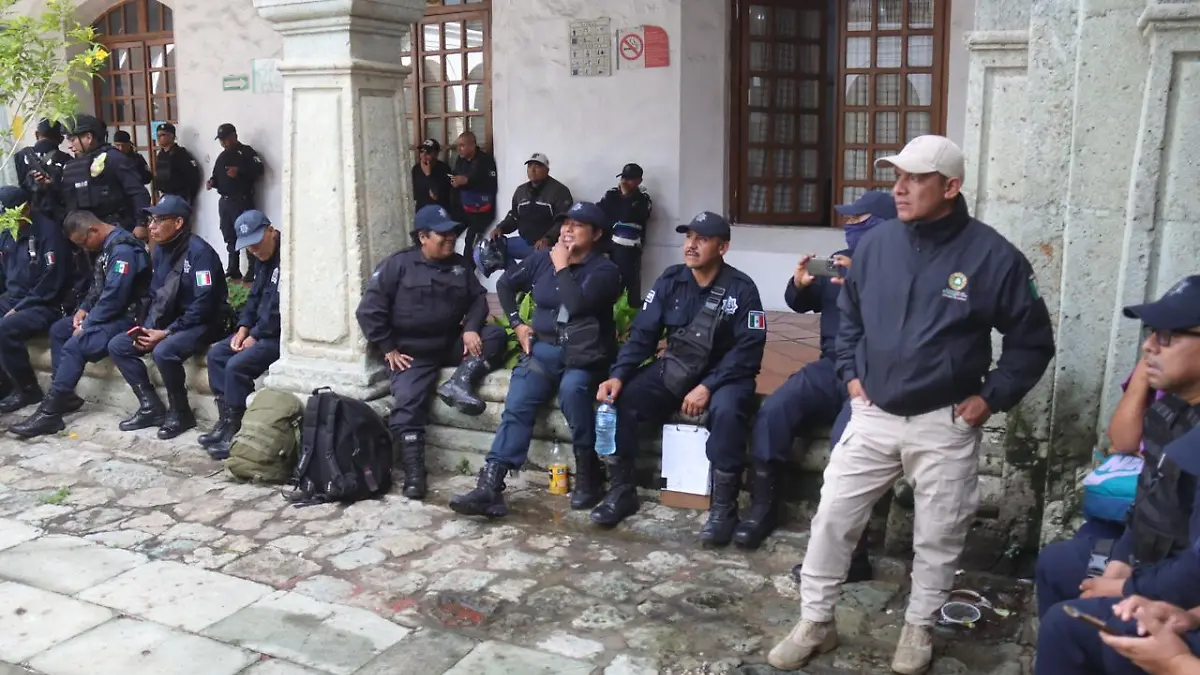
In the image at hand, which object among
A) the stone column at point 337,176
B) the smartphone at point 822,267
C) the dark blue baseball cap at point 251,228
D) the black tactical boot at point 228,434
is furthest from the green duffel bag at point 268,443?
the smartphone at point 822,267

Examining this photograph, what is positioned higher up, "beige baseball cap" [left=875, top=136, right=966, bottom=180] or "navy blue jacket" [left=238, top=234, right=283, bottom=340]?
"beige baseball cap" [left=875, top=136, right=966, bottom=180]

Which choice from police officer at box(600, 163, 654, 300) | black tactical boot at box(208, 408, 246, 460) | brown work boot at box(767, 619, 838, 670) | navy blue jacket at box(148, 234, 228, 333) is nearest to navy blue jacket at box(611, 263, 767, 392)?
brown work boot at box(767, 619, 838, 670)

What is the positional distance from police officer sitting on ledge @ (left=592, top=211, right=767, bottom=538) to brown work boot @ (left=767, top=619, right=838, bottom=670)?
3.61ft

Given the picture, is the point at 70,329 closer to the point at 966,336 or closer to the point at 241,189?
the point at 241,189

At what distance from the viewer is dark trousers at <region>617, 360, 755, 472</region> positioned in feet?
16.2

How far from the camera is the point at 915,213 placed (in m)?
3.58

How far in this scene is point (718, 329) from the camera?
505 cm

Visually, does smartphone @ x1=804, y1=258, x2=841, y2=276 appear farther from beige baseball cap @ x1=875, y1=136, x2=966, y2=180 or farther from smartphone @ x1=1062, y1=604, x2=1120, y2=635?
smartphone @ x1=1062, y1=604, x2=1120, y2=635

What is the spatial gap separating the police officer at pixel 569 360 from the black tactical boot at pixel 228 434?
1.82m

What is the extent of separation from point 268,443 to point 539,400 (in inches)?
58.2

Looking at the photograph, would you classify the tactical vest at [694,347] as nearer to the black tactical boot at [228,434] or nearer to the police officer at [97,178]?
the black tactical boot at [228,434]

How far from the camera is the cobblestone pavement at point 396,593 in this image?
3887 mm

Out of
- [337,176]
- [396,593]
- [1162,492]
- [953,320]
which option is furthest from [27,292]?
[1162,492]

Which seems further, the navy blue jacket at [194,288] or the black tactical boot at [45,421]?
the black tactical boot at [45,421]
